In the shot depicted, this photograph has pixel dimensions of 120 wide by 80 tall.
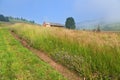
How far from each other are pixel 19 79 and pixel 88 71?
8.28 ft

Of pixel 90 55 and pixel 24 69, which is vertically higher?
pixel 90 55

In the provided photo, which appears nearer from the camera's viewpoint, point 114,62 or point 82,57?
point 114,62

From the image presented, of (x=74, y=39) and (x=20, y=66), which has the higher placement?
(x=74, y=39)

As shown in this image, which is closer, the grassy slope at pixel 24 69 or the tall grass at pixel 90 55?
the tall grass at pixel 90 55

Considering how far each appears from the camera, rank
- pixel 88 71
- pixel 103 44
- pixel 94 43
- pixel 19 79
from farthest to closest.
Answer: pixel 94 43, pixel 103 44, pixel 88 71, pixel 19 79

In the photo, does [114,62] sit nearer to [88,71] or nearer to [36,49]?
[88,71]

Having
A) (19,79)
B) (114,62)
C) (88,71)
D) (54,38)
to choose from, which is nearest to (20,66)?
(19,79)

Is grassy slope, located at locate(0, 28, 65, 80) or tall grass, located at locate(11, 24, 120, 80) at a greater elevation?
tall grass, located at locate(11, 24, 120, 80)

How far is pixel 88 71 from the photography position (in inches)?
402

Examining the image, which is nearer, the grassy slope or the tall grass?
the tall grass

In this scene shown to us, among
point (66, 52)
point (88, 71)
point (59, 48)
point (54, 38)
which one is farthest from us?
point (54, 38)

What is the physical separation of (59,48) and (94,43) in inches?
134

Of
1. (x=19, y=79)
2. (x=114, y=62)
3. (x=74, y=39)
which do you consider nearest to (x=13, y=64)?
(x=19, y=79)

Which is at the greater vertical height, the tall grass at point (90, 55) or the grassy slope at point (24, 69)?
the tall grass at point (90, 55)
